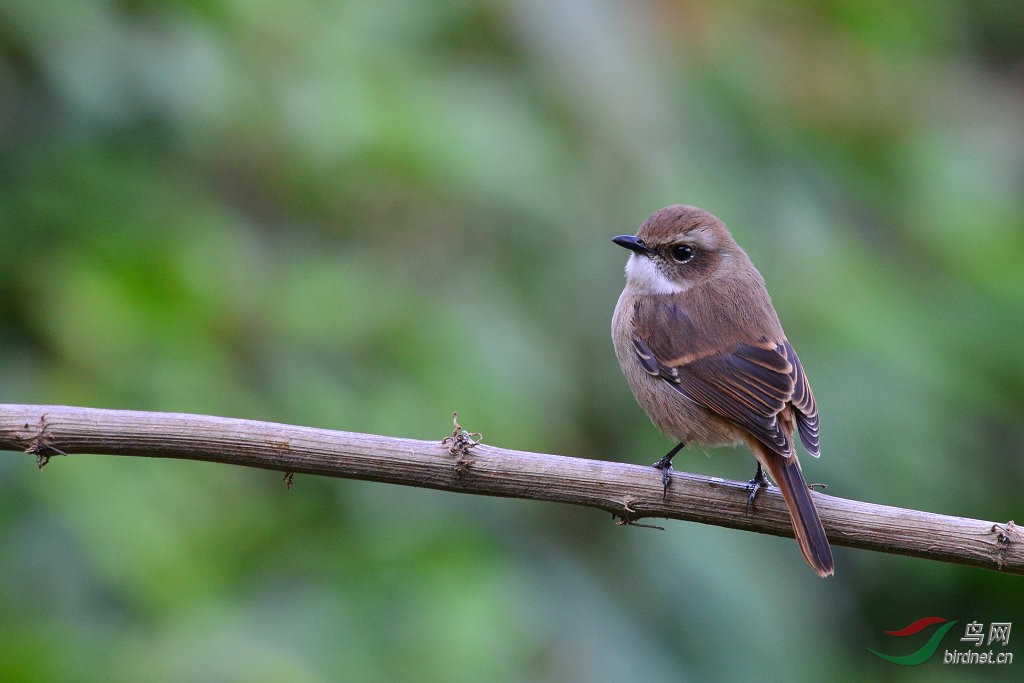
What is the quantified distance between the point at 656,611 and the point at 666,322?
116 cm

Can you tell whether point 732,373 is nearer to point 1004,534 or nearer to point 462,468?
point 1004,534

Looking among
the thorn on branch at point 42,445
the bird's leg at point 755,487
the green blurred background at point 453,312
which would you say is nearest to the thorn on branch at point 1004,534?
the bird's leg at point 755,487

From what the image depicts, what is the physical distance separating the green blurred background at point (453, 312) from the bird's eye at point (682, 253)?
26.0 inches

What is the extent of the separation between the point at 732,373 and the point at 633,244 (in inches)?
26.6

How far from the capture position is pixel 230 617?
11.0ft

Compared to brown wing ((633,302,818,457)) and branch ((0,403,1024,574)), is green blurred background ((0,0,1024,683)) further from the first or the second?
branch ((0,403,1024,574))

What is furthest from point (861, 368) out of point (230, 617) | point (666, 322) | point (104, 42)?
point (104, 42)

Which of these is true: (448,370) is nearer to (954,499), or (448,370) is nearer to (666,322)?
(666,322)

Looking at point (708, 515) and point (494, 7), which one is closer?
point (708, 515)

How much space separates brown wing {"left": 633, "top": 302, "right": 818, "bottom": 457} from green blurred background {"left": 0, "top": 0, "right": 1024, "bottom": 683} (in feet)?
1.71

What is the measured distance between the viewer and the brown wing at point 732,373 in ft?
12.4

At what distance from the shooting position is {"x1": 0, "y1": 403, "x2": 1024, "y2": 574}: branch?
255cm

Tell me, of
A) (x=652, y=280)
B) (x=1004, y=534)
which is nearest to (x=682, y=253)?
(x=652, y=280)

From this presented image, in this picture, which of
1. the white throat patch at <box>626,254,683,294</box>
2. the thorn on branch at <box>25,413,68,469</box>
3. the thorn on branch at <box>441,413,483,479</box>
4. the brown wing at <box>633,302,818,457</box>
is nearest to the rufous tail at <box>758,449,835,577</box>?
the brown wing at <box>633,302,818,457</box>
